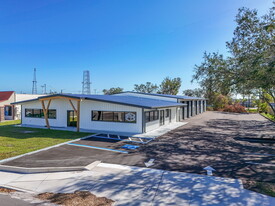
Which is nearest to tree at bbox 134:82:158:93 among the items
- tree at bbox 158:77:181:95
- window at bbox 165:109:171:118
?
tree at bbox 158:77:181:95

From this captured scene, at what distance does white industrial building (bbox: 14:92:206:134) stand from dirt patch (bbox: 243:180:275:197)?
9.64 metres

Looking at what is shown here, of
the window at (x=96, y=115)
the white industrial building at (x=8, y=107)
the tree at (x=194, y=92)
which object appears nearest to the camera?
the window at (x=96, y=115)

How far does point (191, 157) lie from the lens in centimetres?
1038

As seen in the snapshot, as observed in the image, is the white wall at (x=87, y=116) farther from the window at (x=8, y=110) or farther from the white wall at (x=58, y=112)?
the window at (x=8, y=110)

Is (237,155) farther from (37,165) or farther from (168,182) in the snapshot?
(37,165)

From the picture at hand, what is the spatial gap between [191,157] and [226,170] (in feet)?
7.24

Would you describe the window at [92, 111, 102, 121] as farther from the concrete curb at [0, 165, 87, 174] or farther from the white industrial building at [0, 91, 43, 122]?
the white industrial building at [0, 91, 43, 122]

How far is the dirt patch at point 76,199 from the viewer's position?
5.68m

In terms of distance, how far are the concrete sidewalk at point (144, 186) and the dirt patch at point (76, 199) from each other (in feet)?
0.88

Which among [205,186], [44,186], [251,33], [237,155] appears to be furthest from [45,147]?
[251,33]

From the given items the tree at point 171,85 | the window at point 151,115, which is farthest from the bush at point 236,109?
the window at point 151,115

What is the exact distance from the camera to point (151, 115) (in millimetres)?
18875

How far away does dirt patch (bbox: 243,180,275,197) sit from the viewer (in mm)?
6308

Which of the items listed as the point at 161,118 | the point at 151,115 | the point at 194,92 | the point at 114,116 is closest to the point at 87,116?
the point at 114,116
